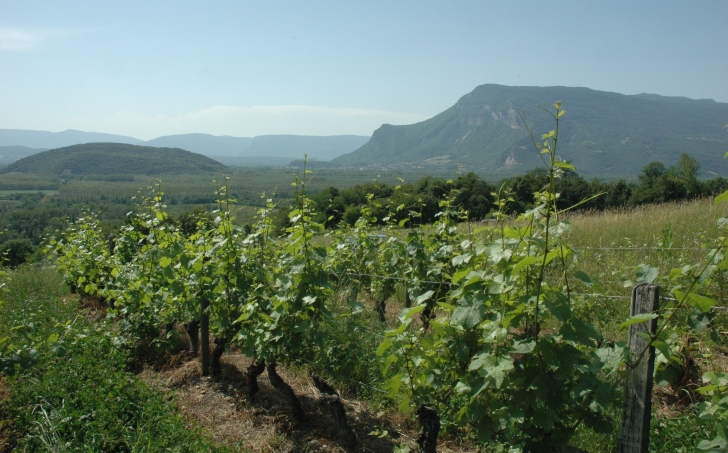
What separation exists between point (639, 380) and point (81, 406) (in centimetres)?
392

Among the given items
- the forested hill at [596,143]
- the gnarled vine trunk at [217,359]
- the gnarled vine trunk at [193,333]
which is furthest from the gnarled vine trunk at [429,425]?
the forested hill at [596,143]

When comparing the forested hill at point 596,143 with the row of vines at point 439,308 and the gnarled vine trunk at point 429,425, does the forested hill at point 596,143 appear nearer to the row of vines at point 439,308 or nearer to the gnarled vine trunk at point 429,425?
the row of vines at point 439,308

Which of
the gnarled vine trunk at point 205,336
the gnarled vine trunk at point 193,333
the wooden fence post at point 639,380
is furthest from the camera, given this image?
the gnarled vine trunk at point 193,333

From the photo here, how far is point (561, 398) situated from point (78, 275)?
734 centimetres

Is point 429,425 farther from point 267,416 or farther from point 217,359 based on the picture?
point 217,359

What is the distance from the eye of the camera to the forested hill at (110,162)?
3907 inches

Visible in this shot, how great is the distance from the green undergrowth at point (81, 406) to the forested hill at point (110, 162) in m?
103

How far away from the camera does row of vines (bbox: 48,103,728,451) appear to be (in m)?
2.15

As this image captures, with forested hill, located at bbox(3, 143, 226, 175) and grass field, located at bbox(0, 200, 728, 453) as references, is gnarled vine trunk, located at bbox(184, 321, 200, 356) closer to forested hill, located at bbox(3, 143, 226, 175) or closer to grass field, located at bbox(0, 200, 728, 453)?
grass field, located at bbox(0, 200, 728, 453)

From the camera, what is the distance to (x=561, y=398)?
2.16m

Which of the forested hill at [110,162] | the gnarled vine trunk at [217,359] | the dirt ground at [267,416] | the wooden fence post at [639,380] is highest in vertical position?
the forested hill at [110,162]

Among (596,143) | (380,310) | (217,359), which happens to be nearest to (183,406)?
(217,359)

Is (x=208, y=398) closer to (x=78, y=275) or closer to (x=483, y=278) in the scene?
(x=483, y=278)

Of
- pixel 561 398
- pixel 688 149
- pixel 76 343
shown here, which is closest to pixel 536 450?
pixel 561 398
